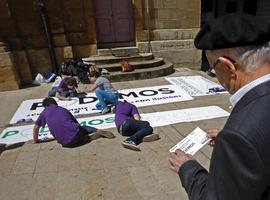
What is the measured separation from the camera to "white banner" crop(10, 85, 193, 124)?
6.03 metres

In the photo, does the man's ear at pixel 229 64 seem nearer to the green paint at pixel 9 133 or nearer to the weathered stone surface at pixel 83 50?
the green paint at pixel 9 133

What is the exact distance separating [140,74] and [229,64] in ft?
25.6

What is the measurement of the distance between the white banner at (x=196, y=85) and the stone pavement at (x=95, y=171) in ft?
7.51

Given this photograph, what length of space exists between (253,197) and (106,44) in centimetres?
957

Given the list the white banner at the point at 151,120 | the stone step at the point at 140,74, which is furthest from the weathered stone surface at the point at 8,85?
the white banner at the point at 151,120

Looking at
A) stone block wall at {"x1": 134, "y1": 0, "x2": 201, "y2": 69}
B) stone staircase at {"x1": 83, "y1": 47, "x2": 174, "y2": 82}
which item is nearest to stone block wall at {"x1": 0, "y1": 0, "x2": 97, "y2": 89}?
stone staircase at {"x1": 83, "y1": 47, "x2": 174, "y2": 82}

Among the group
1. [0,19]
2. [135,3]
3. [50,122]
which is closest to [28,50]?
[0,19]

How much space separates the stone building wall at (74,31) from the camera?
8.46 metres

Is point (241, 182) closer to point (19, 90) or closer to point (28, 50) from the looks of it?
point (19, 90)

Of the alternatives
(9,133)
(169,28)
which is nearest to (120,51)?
(169,28)

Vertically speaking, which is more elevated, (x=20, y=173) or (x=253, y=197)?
(x=253, y=197)

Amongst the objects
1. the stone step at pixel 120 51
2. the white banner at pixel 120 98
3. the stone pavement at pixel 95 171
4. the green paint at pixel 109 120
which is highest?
the stone step at pixel 120 51

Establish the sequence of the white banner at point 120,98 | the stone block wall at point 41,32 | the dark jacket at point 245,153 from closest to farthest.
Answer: the dark jacket at point 245,153, the white banner at point 120,98, the stone block wall at point 41,32

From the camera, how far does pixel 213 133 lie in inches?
73.6
